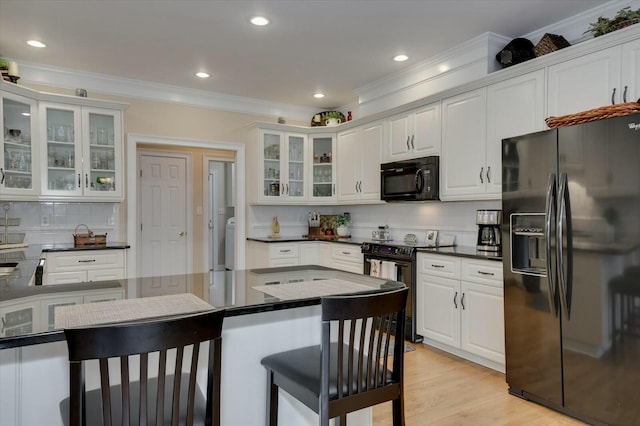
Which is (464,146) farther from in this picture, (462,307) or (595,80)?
(462,307)

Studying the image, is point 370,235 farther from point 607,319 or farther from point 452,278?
point 607,319

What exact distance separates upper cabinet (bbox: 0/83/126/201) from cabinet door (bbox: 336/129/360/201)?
2.53 m

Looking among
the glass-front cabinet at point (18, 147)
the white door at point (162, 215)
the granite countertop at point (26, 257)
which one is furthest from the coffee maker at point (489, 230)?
the glass-front cabinet at point (18, 147)

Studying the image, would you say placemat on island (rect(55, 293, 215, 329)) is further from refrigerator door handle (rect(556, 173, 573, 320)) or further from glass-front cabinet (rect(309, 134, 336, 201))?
glass-front cabinet (rect(309, 134, 336, 201))

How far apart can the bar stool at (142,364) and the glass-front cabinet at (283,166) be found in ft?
13.8

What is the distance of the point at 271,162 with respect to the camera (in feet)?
17.7

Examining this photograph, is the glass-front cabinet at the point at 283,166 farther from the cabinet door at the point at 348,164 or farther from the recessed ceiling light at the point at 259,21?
the recessed ceiling light at the point at 259,21

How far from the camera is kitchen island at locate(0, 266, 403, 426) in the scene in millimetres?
1317

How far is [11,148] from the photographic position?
384 centimetres

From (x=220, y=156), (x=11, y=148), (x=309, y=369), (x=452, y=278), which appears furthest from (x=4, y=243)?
(x=452, y=278)

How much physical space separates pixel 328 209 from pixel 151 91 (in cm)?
273

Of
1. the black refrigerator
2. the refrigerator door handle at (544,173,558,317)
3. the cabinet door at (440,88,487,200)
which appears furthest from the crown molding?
the refrigerator door handle at (544,173,558,317)

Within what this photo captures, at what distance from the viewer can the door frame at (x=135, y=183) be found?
15.3 feet

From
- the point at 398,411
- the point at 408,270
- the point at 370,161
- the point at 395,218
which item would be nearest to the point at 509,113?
the point at 408,270
